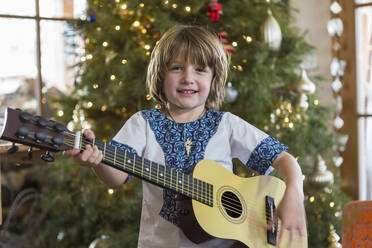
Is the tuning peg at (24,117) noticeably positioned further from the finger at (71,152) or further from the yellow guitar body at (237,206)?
the yellow guitar body at (237,206)

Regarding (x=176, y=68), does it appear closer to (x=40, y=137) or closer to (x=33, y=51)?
(x=40, y=137)

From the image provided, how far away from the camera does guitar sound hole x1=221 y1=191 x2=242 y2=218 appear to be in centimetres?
121

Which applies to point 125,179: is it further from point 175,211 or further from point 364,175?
point 364,175

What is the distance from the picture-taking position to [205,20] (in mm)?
2076

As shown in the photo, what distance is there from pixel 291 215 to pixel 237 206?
0.45ft

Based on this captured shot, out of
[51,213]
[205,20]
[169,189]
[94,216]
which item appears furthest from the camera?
[51,213]

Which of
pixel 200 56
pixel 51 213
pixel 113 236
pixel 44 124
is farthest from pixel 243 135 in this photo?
pixel 51 213

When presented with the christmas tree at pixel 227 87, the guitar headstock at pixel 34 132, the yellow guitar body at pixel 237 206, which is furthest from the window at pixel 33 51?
the guitar headstock at pixel 34 132

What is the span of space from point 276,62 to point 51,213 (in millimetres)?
1573

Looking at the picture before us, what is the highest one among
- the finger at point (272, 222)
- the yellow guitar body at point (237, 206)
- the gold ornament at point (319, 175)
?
the yellow guitar body at point (237, 206)

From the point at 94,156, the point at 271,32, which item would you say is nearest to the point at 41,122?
the point at 94,156

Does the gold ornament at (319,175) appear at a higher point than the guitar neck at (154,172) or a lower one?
lower

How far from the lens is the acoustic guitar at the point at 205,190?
3.11ft

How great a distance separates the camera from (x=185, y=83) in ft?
4.03
